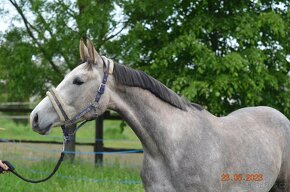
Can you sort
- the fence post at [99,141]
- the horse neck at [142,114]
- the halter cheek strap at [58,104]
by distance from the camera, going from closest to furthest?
the halter cheek strap at [58,104], the horse neck at [142,114], the fence post at [99,141]

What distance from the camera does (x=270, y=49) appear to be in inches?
351

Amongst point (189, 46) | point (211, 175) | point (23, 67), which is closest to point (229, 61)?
point (189, 46)

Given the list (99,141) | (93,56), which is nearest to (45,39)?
(99,141)

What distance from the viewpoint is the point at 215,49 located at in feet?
29.0

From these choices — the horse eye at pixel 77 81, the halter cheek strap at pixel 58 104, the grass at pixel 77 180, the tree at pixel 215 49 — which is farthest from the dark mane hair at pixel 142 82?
the tree at pixel 215 49

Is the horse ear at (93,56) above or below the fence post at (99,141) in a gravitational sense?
above

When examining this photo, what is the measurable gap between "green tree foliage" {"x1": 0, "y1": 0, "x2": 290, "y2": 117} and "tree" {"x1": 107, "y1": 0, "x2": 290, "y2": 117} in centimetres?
2

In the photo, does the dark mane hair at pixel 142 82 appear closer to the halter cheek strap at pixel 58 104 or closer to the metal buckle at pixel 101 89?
the metal buckle at pixel 101 89

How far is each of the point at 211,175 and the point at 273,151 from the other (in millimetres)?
898

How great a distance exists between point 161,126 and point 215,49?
5.73m

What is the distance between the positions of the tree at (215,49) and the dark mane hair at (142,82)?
4.21 m

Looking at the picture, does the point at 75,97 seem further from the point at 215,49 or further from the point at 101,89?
the point at 215,49

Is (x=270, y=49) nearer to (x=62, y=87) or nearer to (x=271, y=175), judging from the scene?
(x=271, y=175)

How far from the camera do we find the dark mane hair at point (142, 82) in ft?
11.0
